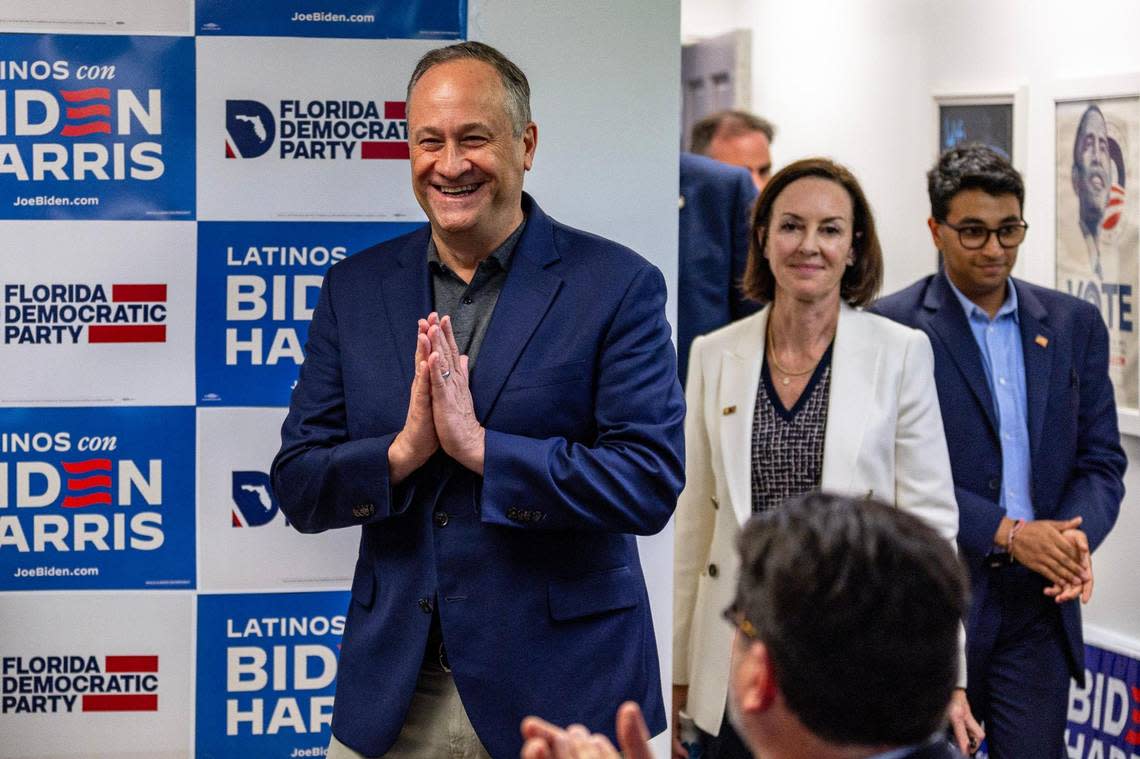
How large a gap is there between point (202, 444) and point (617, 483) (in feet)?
4.38

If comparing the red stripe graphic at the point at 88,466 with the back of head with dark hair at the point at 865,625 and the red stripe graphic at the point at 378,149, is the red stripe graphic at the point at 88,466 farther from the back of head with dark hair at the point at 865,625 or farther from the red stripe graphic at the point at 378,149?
Result: the back of head with dark hair at the point at 865,625

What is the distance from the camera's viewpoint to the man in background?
7250 mm

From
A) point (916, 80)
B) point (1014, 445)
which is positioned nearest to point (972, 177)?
point (1014, 445)

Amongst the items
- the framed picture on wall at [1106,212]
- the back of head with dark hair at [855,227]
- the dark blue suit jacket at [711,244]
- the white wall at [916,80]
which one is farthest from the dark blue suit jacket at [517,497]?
the white wall at [916,80]

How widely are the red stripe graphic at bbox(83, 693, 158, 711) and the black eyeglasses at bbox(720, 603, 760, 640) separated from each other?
2.24 m

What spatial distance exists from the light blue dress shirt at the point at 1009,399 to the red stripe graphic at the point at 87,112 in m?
2.13

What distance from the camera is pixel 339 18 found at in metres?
3.52

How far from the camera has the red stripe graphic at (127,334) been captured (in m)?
3.52

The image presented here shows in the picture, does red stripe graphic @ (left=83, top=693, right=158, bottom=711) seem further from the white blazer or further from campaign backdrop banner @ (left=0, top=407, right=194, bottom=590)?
the white blazer

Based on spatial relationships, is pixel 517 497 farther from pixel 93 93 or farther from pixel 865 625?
pixel 93 93

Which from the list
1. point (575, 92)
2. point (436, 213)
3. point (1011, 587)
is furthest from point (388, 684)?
point (1011, 587)

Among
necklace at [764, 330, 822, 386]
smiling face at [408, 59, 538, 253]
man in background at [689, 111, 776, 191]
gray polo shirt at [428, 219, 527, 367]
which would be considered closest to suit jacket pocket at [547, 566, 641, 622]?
gray polo shirt at [428, 219, 527, 367]

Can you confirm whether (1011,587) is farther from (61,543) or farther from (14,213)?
(14,213)

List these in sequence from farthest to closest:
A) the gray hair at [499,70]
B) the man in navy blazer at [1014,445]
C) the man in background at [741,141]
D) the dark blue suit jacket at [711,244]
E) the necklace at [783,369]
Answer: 1. the man in background at [741,141]
2. the dark blue suit jacket at [711,244]
3. the man in navy blazer at [1014,445]
4. the necklace at [783,369]
5. the gray hair at [499,70]
